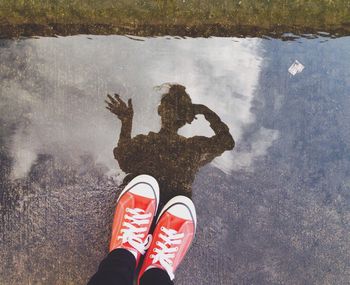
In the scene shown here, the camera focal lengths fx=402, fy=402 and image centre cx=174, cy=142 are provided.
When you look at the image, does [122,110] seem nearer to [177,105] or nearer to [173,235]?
[177,105]

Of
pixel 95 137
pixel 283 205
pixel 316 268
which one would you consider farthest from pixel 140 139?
pixel 316 268

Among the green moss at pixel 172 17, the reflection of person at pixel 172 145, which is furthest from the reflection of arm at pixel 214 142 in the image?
the green moss at pixel 172 17

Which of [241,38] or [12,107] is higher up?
[241,38]

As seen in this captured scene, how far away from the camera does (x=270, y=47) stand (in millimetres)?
2336

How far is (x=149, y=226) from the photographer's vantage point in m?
2.35

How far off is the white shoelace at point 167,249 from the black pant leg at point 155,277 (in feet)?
0.21

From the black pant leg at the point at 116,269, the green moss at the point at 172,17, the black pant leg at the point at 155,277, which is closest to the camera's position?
the black pant leg at the point at 116,269

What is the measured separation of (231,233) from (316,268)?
21.2 inches

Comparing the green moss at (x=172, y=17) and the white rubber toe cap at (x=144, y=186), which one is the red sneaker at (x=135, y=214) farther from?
the green moss at (x=172, y=17)

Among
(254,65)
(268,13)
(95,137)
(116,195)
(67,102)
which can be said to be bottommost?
(116,195)

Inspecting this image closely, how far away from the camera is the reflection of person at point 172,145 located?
2332mm

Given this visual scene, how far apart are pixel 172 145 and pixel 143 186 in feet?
0.95

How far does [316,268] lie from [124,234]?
1.14 metres

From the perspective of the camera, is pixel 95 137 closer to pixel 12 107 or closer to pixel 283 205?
pixel 12 107
